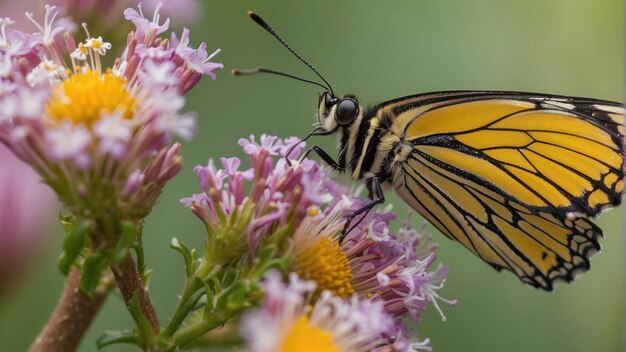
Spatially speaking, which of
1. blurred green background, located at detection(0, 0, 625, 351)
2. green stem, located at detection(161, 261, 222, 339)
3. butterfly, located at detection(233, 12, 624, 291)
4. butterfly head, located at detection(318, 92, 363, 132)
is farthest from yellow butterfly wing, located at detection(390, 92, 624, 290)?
blurred green background, located at detection(0, 0, 625, 351)

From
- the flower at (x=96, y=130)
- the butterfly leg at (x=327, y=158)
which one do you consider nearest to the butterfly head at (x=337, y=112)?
the butterfly leg at (x=327, y=158)

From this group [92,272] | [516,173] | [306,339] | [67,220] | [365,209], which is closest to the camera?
[306,339]

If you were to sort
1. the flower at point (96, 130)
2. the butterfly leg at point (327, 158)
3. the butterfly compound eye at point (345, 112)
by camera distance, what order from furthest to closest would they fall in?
the butterfly compound eye at point (345, 112) < the butterfly leg at point (327, 158) < the flower at point (96, 130)

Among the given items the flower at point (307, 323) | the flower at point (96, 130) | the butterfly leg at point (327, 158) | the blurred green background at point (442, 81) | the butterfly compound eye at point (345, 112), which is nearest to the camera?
the flower at point (307, 323)

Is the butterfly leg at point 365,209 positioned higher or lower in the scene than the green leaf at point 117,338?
higher

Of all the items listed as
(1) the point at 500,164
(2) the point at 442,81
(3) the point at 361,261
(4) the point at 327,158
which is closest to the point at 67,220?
(3) the point at 361,261

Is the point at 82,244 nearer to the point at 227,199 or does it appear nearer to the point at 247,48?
the point at 227,199

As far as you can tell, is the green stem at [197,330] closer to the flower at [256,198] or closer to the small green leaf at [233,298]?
the small green leaf at [233,298]

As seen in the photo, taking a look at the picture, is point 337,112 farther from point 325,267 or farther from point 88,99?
point 88,99
